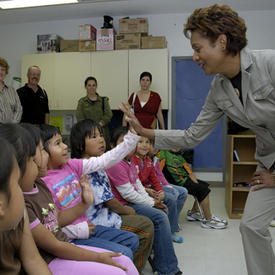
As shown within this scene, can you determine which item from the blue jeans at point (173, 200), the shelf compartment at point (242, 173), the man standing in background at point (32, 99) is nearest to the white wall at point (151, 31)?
the man standing in background at point (32, 99)

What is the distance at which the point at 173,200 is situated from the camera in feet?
8.11

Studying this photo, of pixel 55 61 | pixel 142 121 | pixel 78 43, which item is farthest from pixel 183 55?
pixel 55 61

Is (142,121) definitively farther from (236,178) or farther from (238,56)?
(238,56)

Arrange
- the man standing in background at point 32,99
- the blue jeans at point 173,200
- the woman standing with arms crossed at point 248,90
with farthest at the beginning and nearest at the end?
1. the man standing in background at point 32,99
2. the blue jeans at point 173,200
3. the woman standing with arms crossed at point 248,90

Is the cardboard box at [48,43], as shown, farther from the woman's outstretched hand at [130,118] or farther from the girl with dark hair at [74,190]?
the girl with dark hair at [74,190]

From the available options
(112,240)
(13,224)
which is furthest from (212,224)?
(13,224)

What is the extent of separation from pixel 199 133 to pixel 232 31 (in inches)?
21.8

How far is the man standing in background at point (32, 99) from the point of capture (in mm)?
4012

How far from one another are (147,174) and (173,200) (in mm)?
298

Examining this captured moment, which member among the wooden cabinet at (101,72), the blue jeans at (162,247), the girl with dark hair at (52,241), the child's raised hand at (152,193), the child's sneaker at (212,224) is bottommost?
the child's sneaker at (212,224)

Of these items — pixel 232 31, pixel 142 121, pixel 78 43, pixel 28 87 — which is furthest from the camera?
pixel 78 43

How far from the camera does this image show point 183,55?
5070mm

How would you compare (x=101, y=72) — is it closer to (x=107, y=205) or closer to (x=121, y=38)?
(x=121, y=38)

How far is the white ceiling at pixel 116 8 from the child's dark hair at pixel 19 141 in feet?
12.6
